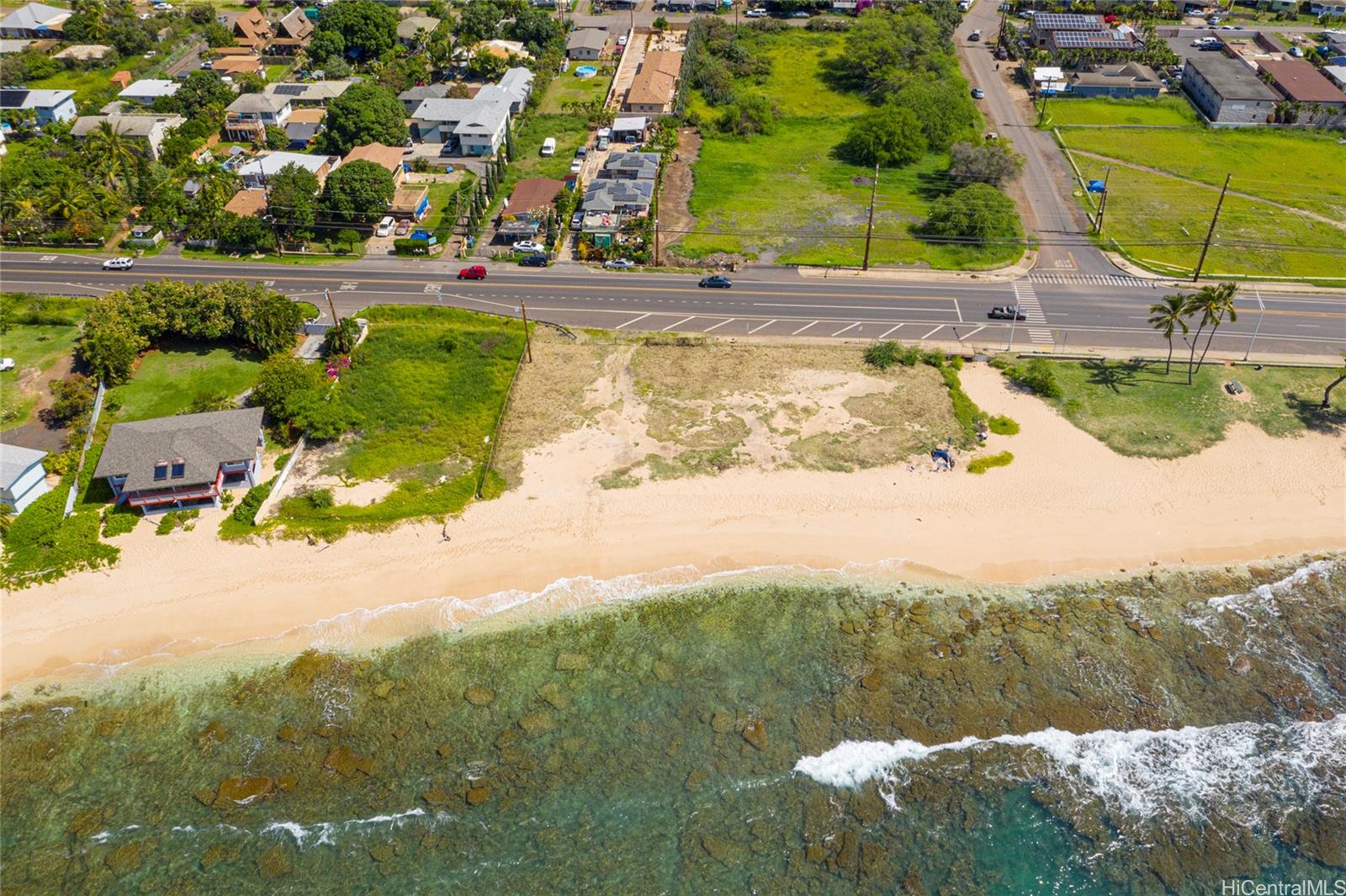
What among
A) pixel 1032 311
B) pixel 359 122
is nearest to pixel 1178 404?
pixel 1032 311

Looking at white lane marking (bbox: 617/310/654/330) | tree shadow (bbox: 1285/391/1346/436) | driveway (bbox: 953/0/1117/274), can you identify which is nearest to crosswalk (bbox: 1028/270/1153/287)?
driveway (bbox: 953/0/1117/274)

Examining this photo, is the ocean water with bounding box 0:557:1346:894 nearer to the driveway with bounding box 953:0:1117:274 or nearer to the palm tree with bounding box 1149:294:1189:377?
the palm tree with bounding box 1149:294:1189:377

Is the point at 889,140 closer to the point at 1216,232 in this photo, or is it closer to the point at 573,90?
the point at 1216,232

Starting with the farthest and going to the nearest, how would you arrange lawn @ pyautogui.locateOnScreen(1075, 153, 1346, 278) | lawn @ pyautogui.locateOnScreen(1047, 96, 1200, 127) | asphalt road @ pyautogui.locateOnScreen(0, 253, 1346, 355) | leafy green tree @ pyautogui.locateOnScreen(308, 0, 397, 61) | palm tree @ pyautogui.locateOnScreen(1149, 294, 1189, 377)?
leafy green tree @ pyautogui.locateOnScreen(308, 0, 397, 61)
lawn @ pyautogui.locateOnScreen(1047, 96, 1200, 127)
lawn @ pyautogui.locateOnScreen(1075, 153, 1346, 278)
asphalt road @ pyautogui.locateOnScreen(0, 253, 1346, 355)
palm tree @ pyautogui.locateOnScreen(1149, 294, 1189, 377)

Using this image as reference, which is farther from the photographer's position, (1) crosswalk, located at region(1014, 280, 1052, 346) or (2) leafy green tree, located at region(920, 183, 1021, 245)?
(2) leafy green tree, located at region(920, 183, 1021, 245)

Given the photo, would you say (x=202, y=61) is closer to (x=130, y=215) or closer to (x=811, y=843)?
(x=130, y=215)

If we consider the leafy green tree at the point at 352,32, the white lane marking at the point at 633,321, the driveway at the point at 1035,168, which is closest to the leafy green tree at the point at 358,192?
the white lane marking at the point at 633,321

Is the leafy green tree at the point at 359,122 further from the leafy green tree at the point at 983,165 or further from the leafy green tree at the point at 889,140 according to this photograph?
the leafy green tree at the point at 983,165
